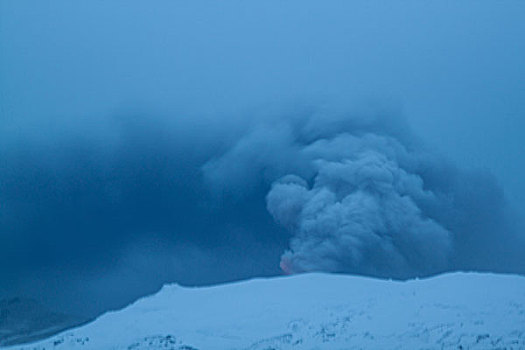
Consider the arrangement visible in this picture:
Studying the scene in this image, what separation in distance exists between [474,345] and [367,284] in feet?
12.4

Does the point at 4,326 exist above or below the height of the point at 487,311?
above

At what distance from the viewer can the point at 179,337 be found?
11734 mm

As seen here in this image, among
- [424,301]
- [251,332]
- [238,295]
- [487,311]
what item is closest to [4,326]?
[238,295]

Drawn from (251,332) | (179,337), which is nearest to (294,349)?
(251,332)

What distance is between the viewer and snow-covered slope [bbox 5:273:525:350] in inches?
430

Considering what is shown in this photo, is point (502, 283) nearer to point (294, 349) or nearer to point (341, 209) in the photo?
point (294, 349)

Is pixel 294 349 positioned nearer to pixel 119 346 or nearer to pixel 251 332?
pixel 251 332

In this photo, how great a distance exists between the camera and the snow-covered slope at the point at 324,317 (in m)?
10.9

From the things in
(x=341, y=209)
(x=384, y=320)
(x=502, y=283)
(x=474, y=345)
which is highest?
(x=341, y=209)

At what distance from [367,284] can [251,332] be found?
3199mm

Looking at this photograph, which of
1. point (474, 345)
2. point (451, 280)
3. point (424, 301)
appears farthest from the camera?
point (451, 280)

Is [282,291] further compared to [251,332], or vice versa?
[282,291]

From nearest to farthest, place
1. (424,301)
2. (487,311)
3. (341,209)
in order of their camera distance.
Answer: (487,311) < (424,301) < (341,209)

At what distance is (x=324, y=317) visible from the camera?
478 inches
